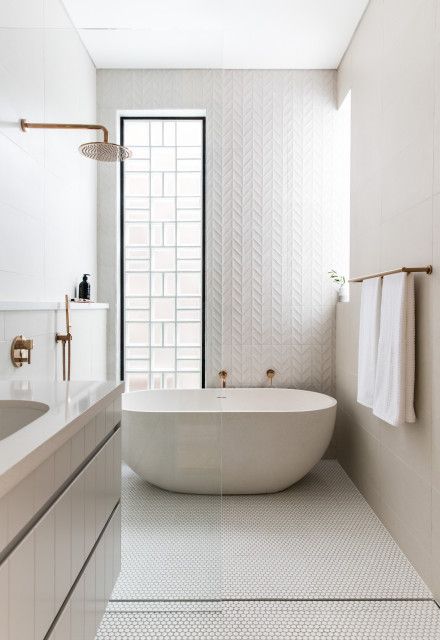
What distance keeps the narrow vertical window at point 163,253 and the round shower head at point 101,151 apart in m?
0.06

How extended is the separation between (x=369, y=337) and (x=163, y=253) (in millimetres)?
1280

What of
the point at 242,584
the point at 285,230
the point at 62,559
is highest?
the point at 285,230

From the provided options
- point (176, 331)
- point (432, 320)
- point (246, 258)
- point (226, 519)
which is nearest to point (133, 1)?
point (246, 258)

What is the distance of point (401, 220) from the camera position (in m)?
2.44

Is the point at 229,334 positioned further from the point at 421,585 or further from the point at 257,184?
the point at 421,585

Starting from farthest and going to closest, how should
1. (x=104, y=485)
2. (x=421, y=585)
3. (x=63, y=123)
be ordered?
(x=421, y=585), (x=63, y=123), (x=104, y=485)

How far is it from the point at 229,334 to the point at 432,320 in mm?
1713

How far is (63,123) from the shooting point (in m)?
1.96

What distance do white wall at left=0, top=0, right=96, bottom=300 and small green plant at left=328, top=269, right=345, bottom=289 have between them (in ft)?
7.05

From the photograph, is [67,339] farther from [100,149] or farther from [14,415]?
[100,149]

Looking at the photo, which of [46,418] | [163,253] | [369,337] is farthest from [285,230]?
[46,418]

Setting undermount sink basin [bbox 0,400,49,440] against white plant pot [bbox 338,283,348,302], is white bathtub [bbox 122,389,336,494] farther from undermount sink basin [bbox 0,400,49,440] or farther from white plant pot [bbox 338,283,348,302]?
white plant pot [bbox 338,283,348,302]

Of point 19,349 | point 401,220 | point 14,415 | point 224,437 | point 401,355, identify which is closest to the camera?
point 14,415

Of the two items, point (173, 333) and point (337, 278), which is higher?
point (337, 278)
